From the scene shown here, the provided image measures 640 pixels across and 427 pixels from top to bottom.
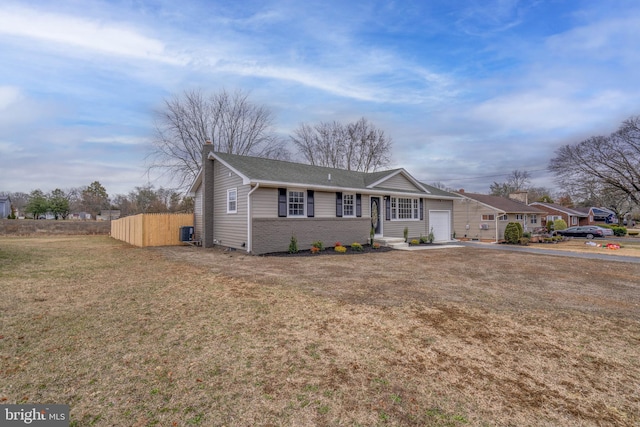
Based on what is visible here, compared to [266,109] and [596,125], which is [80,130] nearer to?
[266,109]

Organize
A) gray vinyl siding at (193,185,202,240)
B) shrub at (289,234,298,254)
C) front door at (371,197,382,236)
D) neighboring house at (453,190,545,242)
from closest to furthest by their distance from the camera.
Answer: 1. shrub at (289,234,298,254)
2. front door at (371,197,382,236)
3. gray vinyl siding at (193,185,202,240)
4. neighboring house at (453,190,545,242)

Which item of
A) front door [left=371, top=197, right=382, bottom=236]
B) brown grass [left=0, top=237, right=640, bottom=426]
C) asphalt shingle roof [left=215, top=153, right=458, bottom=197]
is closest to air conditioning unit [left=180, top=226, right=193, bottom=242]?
asphalt shingle roof [left=215, top=153, right=458, bottom=197]

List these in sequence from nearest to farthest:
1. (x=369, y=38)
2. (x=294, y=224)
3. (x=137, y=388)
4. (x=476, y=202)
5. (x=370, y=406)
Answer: (x=370, y=406) → (x=137, y=388) → (x=369, y=38) → (x=294, y=224) → (x=476, y=202)

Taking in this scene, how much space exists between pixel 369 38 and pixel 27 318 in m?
13.8

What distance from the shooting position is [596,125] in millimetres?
33969

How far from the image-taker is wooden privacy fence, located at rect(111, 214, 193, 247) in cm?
1642

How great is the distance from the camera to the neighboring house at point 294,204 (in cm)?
1277

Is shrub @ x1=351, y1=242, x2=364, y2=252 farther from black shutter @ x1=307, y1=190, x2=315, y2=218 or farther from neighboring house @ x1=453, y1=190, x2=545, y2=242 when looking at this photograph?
neighboring house @ x1=453, y1=190, x2=545, y2=242

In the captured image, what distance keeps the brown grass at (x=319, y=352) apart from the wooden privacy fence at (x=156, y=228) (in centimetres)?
938

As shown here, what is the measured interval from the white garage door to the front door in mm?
5227

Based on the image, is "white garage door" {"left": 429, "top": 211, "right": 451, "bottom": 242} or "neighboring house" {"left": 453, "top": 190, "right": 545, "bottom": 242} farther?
"neighboring house" {"left": 453, "top": 190, "right": 545, "bottom": 242}

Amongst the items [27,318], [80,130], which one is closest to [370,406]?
[27,318]

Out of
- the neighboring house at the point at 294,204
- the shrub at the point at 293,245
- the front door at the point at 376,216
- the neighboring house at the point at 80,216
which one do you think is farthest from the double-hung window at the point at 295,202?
the neighboring house at the point at 80,216

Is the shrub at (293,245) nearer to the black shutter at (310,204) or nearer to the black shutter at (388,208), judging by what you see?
the black shutter at (310,204)
